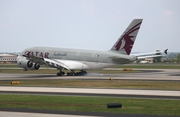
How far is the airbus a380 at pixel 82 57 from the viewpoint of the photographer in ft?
255

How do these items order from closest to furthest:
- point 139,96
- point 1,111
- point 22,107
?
point 1,111, point 22,107, point 139,96

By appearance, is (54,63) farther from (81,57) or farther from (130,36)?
(130,36)

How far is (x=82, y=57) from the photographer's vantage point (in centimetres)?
8350

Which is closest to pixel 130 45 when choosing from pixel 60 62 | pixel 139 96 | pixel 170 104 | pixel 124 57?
pixel 124 57

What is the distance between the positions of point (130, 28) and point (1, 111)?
162ft

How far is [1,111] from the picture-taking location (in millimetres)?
31516

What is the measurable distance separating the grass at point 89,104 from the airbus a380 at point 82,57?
127 feet

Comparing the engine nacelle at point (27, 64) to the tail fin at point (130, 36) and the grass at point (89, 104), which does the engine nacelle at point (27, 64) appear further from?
the grass at point (89, 104)

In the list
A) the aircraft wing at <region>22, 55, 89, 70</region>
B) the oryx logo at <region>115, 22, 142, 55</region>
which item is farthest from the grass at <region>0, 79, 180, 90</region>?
the aircraft wing at <region>22, 55, 89, 70</region>

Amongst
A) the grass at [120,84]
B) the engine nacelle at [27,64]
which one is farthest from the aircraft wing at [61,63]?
the grass at [120,84]

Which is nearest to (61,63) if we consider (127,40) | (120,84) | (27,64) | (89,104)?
(27,64)

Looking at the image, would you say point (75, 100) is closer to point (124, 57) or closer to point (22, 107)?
point (22, 107)

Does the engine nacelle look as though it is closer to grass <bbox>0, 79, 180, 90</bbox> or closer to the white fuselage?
the white fuselage

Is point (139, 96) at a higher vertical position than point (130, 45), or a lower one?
lower
